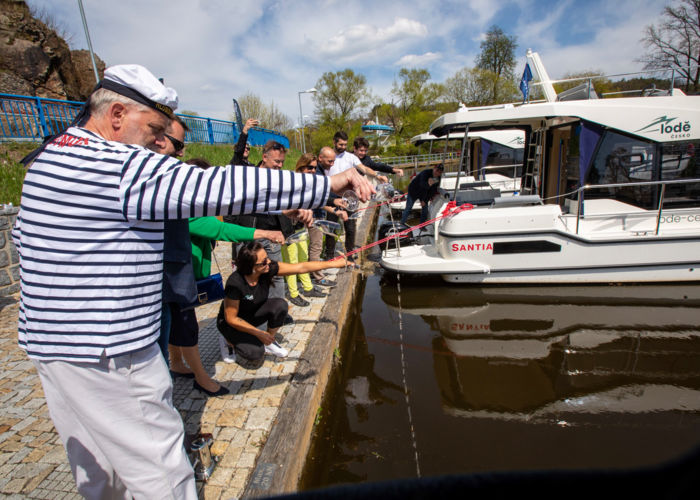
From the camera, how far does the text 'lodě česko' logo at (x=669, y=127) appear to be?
17.6 feet

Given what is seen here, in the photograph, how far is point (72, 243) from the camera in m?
1.38

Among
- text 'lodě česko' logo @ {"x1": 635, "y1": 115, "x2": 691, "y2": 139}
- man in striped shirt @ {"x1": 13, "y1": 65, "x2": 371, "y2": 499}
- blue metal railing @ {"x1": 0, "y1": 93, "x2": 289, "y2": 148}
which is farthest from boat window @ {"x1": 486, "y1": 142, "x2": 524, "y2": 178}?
man in striped shirt @ {"x1": 13, "y1": 65, "x2": 371, "y2": 499}

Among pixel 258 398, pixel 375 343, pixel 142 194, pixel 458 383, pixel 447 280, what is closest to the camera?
pixel 142 194

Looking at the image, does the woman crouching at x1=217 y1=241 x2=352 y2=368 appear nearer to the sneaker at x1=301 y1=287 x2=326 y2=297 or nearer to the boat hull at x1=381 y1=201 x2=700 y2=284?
the sneaker at x1=301 y1=287 x2=326 y2=297

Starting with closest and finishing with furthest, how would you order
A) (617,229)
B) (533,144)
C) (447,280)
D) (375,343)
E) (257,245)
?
(257,245)
(375,343)
(617,229)
(447,280)
(533,144)

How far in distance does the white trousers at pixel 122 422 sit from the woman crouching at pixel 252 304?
175cm

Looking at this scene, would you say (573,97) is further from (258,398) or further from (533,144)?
(258,398)

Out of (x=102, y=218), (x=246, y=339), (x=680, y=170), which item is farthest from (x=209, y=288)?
(x=680, y=170)

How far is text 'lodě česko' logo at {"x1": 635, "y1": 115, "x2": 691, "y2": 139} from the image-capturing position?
536cm

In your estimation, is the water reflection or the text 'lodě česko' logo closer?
the water reflection

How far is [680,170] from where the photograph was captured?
566 centimetres

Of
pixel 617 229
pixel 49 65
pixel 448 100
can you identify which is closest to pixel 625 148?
pixel 617 229

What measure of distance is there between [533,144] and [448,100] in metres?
39.1

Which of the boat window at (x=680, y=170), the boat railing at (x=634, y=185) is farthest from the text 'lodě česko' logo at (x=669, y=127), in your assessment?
the boat railing at (x=634, y=185)
